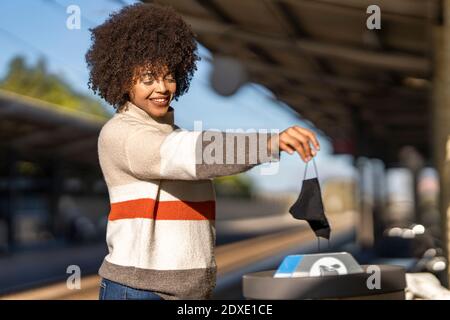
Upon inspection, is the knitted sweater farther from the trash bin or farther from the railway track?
the railway track

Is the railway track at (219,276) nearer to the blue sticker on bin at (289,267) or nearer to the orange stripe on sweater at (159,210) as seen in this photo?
the blue sticker on bin at (289,267)

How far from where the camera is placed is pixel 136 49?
255cm

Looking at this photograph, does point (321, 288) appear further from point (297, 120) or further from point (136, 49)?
point (297, 120)

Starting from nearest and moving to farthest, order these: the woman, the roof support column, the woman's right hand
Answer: the woman's right hand < the woman < the roof support column

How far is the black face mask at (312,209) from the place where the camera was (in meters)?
2.22

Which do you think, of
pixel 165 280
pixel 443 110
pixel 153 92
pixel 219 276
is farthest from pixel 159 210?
pixel 219 276

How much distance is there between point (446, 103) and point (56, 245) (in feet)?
82.2

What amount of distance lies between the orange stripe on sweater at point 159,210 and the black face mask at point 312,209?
31 centimetres

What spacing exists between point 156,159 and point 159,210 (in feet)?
0.65

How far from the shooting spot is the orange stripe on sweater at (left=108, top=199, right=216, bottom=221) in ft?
7.68

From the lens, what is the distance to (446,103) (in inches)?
272

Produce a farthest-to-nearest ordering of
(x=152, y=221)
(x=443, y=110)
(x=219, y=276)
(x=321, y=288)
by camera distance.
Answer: (x=219, y=276) → (x=443, y=110) → (x=321, y=288) → (x=152, y=221)

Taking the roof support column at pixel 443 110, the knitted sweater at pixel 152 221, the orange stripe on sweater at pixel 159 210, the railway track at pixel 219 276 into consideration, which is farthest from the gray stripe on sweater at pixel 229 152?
the railway track at pixel 219 276

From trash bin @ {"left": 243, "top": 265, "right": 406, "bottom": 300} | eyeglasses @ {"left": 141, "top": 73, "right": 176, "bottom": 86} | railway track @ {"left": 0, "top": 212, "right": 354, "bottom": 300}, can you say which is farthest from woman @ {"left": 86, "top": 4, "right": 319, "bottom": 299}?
railway track @ {"left": 0, "top": 212, "right": 354, "bottom": 300}
